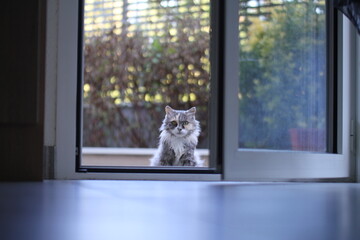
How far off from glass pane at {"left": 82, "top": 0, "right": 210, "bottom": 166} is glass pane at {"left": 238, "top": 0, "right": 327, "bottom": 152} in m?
2.02

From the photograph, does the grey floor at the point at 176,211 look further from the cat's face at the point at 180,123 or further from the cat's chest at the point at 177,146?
the cat's face at the point at 180,123

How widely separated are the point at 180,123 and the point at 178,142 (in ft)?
0.50

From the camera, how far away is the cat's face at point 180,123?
10.5 ft

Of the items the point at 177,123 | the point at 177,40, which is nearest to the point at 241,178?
the point at 177,123

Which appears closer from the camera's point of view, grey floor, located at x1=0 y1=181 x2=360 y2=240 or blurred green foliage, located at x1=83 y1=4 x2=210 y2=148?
grey floor, located at x1=0 y1=181 x2=360 y2=240

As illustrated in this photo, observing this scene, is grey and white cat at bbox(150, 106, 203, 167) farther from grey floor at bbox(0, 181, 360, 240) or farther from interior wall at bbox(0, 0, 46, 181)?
interior wall at bbox(0, 0, 46, 181)

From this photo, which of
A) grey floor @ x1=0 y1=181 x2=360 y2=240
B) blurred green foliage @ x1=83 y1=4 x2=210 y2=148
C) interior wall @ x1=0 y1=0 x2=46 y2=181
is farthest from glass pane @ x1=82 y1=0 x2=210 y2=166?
grey floor @ x1=0 y1=181 x2=360 y2=240

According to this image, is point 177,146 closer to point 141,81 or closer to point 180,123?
point 180,123

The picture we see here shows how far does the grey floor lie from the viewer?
981mm

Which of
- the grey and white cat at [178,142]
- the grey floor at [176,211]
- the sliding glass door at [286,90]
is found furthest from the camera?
the grey and white cat at [178,142]

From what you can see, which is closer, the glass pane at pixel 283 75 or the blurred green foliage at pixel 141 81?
the glass pane at pixel 283 75

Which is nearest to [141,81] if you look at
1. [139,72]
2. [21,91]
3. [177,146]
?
[139,72]

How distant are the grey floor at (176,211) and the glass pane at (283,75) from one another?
0.32 m

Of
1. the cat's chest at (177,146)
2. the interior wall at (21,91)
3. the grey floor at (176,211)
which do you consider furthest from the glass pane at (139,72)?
the grey floor at (176,211)
